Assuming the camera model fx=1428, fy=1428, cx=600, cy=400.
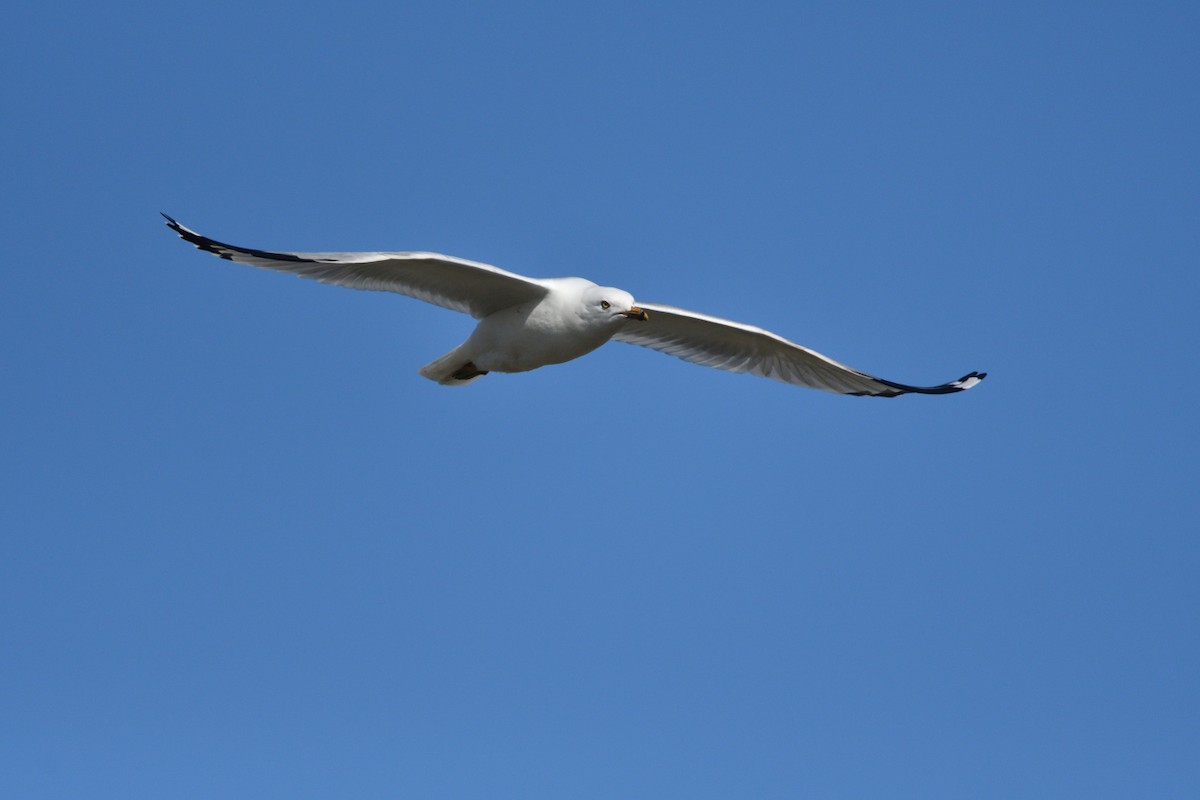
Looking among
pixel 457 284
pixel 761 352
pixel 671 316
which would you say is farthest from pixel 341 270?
pixel 761 352

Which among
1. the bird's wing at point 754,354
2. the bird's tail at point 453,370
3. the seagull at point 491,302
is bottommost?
the bird's tail at point 453,370

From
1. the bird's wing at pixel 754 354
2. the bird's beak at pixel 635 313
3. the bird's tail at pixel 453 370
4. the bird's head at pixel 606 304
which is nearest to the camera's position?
the bird's head at pixel 606 304

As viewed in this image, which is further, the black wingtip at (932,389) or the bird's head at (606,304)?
the black wingtip at (932,389)

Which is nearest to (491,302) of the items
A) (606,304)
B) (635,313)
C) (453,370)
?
(453,370)

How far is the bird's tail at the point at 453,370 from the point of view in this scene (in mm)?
10836

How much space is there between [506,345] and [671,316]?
5.78 ft

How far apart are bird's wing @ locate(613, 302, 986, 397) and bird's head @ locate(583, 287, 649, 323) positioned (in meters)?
1.54

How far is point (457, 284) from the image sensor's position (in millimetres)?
10219

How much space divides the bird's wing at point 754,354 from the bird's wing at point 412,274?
1.76 m

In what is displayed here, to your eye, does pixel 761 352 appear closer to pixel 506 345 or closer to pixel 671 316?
pixel 671 316

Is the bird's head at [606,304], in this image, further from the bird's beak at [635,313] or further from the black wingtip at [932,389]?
the black wingtip at [932,389]

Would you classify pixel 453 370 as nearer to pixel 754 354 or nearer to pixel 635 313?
pixel 635 313

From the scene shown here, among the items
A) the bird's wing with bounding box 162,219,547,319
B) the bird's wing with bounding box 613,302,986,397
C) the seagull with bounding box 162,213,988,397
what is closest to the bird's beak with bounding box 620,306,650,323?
the seagull with bounding box 162,213,988,397

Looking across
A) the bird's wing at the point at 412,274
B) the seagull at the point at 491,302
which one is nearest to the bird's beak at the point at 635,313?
the seagull at the point at 491,302
